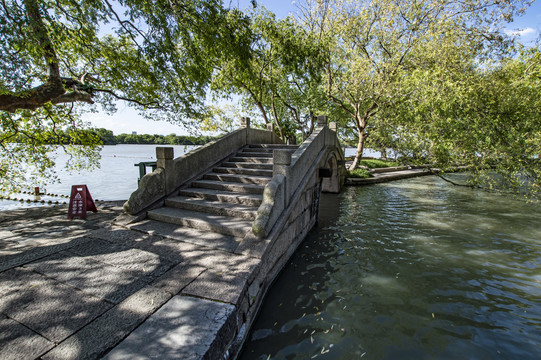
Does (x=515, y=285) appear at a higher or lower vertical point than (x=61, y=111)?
lower

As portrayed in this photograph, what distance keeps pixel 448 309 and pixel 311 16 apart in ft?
59.5

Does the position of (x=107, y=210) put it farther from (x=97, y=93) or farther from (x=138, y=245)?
(x=97, y=93)

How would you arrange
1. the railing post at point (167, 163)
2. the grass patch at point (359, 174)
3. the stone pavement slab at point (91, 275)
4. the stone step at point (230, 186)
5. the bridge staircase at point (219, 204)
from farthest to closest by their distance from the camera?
the grass patch at point (359, 174)
the stone step at point (230, 186)
the railing post at point (167, 163)
the bridge staircase at point (219, 204)
the stone pavement slab at point (91, 275)

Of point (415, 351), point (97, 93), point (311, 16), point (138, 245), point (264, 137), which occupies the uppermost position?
point (311, 16)

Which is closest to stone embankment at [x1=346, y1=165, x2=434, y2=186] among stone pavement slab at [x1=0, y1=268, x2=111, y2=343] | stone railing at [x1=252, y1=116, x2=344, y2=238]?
stone railing at [x1=252, y1=116, x2=344, y2=238]

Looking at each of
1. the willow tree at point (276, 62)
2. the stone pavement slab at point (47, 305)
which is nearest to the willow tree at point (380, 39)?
the willow tree at point (276, 62)

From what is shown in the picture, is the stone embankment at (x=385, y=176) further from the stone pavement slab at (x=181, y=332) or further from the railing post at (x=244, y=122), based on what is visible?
the stone pavement slab at (x=181, y=332)

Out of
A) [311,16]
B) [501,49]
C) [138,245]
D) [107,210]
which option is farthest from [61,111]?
[501,49]

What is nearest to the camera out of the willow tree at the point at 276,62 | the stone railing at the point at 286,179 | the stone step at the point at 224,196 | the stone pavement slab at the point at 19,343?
the stone pavement slab at the point at 19,343

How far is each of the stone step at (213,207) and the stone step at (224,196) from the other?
118 millimetres

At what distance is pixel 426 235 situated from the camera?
339 inches

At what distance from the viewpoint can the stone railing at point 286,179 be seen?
496cm

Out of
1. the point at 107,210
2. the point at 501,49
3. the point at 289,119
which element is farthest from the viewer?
the point at 289,119

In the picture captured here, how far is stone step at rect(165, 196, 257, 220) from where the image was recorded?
19.0 feet
